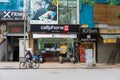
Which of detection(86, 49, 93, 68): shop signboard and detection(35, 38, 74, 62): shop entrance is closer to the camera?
detection(86, 49, 93, 68): shop signboard

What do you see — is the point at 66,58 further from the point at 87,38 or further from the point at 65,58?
the point at 87,38

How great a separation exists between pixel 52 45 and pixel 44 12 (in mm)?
3464

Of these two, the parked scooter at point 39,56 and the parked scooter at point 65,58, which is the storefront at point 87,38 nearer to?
the parked scooter at point 65,58

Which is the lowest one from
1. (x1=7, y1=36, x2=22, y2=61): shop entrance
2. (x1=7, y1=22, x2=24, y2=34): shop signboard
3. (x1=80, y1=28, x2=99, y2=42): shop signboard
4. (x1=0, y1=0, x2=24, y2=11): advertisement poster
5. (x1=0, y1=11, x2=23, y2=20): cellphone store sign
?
(x1=7, y1=36, x2=22, y2=61): shop entrance

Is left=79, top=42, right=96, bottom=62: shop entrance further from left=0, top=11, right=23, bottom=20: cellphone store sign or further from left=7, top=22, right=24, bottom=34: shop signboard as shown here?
left=0, top=11, right=23, bottom=20: cellphone store sign

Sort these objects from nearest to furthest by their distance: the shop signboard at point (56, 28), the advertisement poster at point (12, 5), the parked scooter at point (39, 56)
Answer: the parked scooter at point (39, 56)
the shop signboard at point (56, 28)
the advertisement poster at point (12, 5)

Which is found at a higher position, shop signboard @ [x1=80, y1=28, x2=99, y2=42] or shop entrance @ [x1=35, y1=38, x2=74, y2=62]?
shop signboard @ [x1=80, y1=28, x2=99, y2=42]

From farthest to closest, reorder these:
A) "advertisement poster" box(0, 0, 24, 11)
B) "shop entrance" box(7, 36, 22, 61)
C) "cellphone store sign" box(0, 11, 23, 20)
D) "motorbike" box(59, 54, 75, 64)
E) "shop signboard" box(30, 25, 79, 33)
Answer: "shop entrance" box(7, 36, 22, 61) < "advertisement poster" box(0, 0, 24, 11) < "shop signboard" box(30, 25, 79, 33) < "cellphone store sign" box(0, 11, 23, 20) < "motorbike" box(59, 54, 75, 64)

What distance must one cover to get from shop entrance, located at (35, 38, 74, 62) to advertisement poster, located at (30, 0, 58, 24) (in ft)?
6.36

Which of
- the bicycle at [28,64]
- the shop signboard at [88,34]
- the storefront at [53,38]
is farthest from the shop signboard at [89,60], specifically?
the storefront at [53,38]

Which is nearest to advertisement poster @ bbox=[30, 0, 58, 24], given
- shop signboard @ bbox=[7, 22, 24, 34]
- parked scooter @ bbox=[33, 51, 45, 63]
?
shop signboard @ bbox=[7, 22, 24, 34]

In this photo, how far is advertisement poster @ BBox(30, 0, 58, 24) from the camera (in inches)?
1702

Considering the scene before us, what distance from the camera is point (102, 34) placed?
140 feet

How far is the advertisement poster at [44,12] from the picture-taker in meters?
43.2
